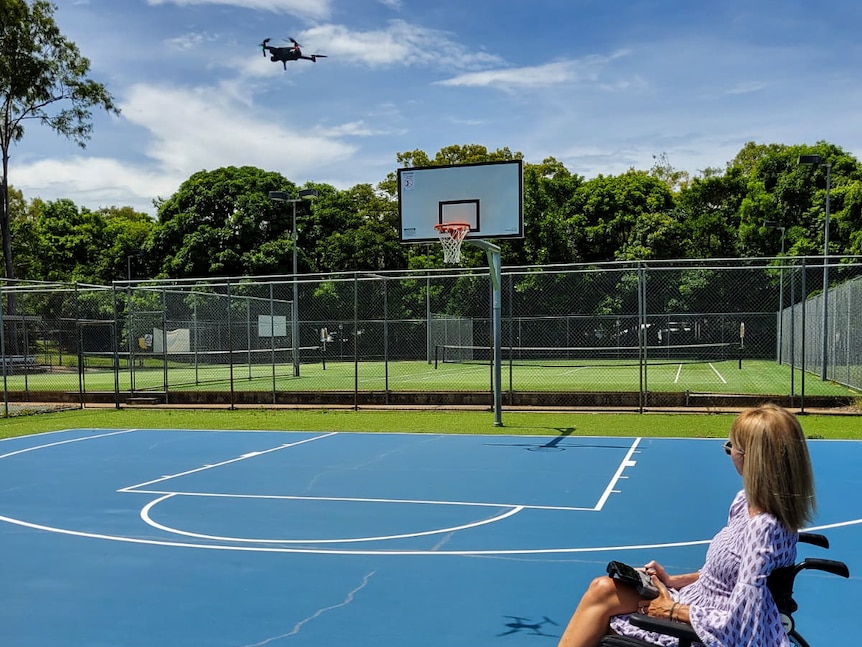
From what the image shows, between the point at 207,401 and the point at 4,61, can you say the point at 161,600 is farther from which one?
the point at 4,61

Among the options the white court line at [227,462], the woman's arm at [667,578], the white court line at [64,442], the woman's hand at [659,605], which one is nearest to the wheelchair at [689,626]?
the woman's hand at [659,605]

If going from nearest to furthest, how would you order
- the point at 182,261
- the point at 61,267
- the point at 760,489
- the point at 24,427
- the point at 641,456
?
the point at 760,489 < the point at 641,456 < the point at 24,427 < the point at 182,261 < the point at 61,267

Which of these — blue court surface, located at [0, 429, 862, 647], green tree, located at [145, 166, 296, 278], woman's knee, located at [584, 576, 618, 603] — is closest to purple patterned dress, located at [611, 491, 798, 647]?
woman's knee, located at [584, 576, 618, 603]

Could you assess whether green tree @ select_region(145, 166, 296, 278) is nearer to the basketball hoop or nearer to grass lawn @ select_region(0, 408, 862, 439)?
grass lawn @ select_region(0, 408, 862, 439)

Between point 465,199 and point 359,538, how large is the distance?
28.6ft

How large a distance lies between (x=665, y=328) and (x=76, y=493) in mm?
23535

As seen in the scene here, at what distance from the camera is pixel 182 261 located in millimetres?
44969

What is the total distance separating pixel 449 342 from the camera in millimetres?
30062

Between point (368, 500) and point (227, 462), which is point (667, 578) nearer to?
point (368, 500)

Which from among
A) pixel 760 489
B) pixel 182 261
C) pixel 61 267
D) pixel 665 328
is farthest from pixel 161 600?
pixel 61 267

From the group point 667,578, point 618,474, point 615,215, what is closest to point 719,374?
point 618,474

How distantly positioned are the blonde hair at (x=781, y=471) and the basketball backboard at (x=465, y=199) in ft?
37.7

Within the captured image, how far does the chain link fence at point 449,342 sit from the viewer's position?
17891mm

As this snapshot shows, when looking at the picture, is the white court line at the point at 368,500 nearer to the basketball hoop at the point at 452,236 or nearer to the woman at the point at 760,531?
the woman at the point at 760,531
